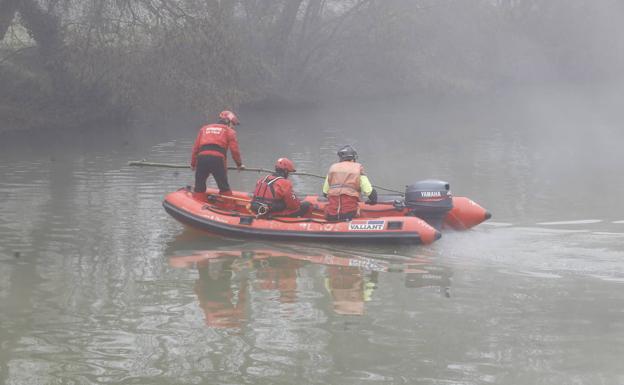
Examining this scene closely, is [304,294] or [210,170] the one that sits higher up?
[210,170]

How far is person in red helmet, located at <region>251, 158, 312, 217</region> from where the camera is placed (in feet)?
33.9

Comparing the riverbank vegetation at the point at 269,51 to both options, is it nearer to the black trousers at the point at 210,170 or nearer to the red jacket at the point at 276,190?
the black trousers at the point at 210,170

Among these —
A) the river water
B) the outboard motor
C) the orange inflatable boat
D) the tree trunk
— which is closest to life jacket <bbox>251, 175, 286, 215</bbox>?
the orange inflatable boat

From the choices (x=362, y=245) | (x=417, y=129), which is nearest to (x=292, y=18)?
(x=417, y=129)

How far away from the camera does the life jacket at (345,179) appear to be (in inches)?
394

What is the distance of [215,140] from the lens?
11.2m

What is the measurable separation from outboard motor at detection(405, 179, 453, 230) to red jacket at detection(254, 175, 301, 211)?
1.36 meters

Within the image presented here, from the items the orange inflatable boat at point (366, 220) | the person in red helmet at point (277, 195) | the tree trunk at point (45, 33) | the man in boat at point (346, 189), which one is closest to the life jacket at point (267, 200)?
the person in red helmet at point (277, 195)

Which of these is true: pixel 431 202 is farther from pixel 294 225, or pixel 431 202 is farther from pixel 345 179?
pixel 294 225

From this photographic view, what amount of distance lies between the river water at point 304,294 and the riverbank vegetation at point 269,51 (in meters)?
4.15

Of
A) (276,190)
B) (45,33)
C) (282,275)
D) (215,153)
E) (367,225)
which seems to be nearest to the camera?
(282,275)

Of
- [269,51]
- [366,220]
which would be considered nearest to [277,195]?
[366,220]

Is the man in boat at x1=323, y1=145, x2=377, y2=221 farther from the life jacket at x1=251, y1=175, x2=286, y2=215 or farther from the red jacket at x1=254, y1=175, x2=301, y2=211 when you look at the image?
the life jacket at x1=251, y1=175, x2=286, y2=215

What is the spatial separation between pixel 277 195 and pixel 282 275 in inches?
65.4
